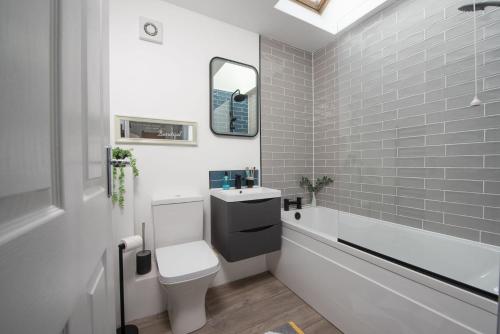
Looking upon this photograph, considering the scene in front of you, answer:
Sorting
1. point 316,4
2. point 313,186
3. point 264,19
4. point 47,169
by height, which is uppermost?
point 316,4

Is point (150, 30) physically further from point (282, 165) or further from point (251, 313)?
point (251, 313)

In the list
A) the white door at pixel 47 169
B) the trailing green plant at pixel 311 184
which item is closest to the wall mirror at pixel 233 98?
the trailing green plant at pixel 311 184

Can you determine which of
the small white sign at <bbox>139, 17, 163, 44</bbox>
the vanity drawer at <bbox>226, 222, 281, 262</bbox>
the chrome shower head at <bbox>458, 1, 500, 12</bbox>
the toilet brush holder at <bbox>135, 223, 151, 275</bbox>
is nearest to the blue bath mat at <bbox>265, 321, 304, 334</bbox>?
the vanity drawer at <bbox>226, 222, 281, 262</bbox>

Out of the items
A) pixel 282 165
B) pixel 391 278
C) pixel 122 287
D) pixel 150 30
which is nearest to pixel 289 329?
pixel 391 278

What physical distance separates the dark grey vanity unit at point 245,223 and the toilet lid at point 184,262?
21 cm

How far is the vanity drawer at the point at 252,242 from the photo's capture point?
164cm

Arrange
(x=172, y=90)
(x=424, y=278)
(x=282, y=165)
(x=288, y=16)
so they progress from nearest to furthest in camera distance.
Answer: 1. (x=424, y=278)
2. (x=172, y=90)
3. (x=288, y=16)
4. (x=282, y=165)

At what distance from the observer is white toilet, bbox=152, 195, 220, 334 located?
4.17ft

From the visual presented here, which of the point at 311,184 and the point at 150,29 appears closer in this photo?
the point at 150,29

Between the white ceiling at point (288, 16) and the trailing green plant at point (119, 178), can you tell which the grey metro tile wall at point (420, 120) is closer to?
the white ceiling at point (288, 16)

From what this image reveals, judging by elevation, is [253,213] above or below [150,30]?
below

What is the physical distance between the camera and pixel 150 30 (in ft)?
5.53

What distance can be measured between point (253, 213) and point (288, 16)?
188 cm

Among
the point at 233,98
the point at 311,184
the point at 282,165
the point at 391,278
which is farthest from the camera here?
the point at 311,184
